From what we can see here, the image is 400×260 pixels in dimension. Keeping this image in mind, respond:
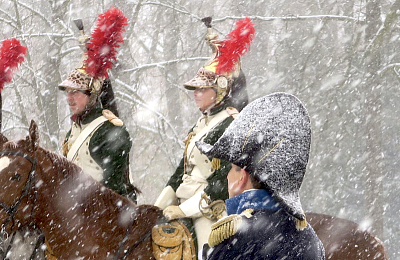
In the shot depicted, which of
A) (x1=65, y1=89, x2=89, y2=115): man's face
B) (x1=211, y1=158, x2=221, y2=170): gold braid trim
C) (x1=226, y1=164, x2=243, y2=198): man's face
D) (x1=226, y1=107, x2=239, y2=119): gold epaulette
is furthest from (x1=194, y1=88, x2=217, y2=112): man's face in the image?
(x1=226, y1=164, x2=243, y2=198): man's face

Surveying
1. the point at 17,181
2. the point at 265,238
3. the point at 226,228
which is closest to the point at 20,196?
the point at 17,181

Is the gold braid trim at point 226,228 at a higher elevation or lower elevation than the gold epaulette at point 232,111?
higher

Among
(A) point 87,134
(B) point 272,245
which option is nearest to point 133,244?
(A) point 87,134

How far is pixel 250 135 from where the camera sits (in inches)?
87.9

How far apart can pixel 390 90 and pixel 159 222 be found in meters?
9.00

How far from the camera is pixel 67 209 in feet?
13.6

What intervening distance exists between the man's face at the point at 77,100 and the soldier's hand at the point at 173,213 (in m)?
1.46

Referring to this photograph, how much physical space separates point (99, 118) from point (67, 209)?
1.35 meters

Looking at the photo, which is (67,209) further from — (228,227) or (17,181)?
(228,227)

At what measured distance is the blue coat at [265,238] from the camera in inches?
85.4

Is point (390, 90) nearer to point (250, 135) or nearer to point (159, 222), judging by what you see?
point (159, 222)

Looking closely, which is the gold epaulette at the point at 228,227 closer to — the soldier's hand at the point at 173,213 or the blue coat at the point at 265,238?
the blue coat at the point at 265,238

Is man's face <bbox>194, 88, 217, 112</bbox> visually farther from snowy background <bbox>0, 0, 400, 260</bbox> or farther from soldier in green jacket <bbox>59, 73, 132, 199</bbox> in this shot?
snowy background <bbox>0, 0, 400, 260</bbox>

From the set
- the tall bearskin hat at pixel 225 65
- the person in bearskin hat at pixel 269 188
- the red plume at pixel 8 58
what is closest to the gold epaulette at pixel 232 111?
the tall bearskin hat at pixel 225 65
